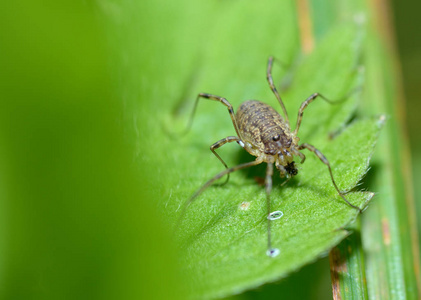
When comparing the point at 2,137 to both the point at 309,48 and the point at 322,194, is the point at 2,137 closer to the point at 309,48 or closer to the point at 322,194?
the point at 322,194

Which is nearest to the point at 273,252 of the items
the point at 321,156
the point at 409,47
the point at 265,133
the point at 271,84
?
the point at 321,156

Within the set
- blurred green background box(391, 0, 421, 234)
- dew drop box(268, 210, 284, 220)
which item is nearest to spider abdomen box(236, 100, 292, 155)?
dew drop box(268, 210, 284, 220)

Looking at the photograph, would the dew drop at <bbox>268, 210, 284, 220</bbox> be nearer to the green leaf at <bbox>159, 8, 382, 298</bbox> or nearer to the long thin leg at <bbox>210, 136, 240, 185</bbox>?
the green leaf at <bbox>159, 8, 382, 298</bbox>

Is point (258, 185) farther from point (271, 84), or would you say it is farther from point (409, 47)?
point (409, 47)

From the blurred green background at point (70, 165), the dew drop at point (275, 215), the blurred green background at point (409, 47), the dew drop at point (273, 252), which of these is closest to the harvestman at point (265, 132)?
the dew drop at point (275, 215)

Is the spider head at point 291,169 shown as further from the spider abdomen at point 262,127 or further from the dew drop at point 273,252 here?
the dew drop at point 273,252

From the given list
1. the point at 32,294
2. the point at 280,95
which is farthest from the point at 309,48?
the point at 32,294
